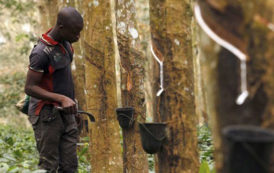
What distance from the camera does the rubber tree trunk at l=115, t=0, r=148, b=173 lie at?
20.9ft

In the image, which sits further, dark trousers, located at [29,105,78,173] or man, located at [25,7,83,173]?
dark trousers, located at [29,105,78,173]

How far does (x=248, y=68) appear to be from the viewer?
1992 mm

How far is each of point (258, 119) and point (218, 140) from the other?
0.25 metres

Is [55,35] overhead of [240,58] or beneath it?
overhead

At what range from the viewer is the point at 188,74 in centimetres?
396

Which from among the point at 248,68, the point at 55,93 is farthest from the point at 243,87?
the point at 55,93

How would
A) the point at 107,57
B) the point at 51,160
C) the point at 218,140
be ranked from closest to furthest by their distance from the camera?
the point at 218,140
the point at 51,160
the point at 107,57

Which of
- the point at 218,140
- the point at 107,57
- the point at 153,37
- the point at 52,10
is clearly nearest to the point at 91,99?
the point at 107,57

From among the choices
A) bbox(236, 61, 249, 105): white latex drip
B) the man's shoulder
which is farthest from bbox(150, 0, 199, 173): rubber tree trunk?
bbox(236, 61, 249, 105): white latex drip

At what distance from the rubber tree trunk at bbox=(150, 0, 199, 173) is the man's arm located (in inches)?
53.5

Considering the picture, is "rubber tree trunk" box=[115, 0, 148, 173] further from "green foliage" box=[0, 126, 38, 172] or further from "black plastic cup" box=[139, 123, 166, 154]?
"black plastic cup" box=[139, 123, 166, 154]

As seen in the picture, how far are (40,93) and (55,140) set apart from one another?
59 centimetres

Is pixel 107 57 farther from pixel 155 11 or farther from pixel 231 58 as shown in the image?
pixel 231 58

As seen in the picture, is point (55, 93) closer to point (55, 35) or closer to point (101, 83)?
point (55, 35)
